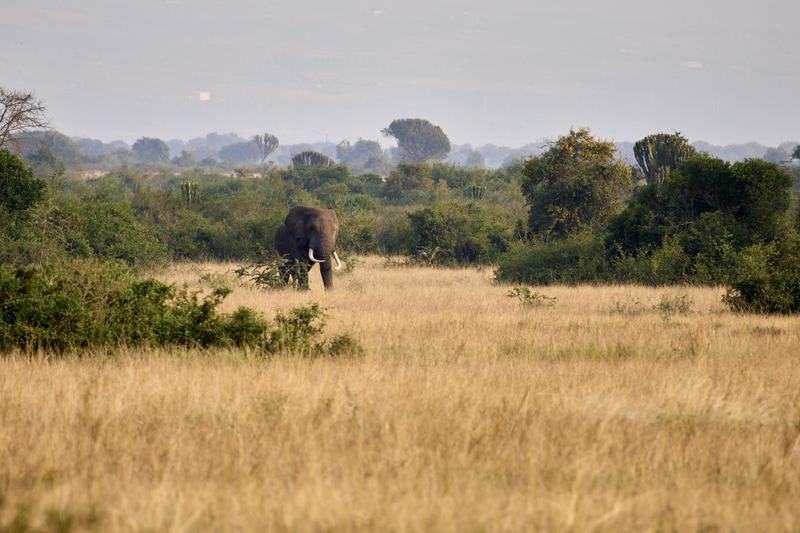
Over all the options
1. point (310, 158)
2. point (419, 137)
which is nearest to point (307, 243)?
point (310, 158)

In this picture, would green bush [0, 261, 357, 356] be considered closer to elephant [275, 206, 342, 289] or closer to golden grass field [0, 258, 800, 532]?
golden grass field [0, 258, 800, 532]

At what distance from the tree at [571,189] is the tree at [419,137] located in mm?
154266

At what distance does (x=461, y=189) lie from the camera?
61688 millimetres

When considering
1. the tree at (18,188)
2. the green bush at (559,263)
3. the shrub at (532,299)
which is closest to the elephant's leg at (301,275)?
the shrub at (532,299)

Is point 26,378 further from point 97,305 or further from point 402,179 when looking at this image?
point 402,179

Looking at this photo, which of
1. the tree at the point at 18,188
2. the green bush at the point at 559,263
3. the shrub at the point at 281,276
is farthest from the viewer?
the green bush at the point at 559,263

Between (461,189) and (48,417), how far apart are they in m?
55.0

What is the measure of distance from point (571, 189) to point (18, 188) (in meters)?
15.4

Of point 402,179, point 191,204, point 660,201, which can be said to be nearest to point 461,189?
point 402,179

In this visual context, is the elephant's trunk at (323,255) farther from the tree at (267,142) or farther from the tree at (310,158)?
the tree at (267,142)

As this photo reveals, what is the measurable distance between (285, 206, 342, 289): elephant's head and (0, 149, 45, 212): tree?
625 centimetres

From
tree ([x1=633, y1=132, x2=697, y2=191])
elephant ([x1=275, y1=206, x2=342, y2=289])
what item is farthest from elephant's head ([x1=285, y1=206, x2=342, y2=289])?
tree ([x1=633, y1=132, x2=697, y2=191])

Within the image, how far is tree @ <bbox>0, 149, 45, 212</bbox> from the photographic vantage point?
77.8 feet

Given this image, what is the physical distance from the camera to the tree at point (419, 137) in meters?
185
